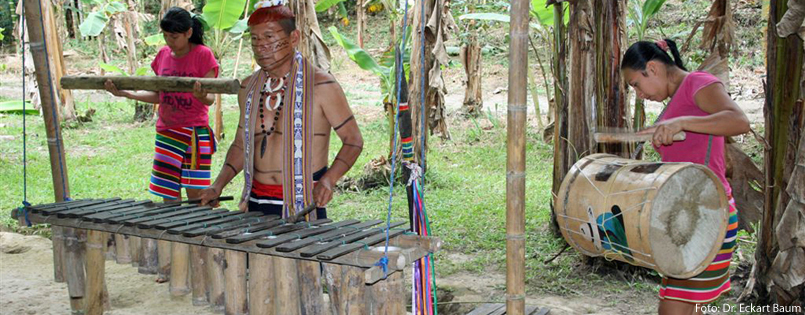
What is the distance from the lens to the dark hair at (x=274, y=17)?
3.49 meters

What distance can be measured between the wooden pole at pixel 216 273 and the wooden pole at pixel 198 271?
4cm

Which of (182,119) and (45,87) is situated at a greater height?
(45,87)

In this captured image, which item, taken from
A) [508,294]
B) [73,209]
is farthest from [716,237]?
[73,209]

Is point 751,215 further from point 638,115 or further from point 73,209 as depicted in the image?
point 73,209

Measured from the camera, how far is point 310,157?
3.53m

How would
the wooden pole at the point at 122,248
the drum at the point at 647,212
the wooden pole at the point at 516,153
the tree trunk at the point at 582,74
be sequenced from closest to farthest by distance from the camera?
the wooden pole at the point at 516,153 < the drum at the point at 647,212 < the wooden pole at the point at 122,248 < the tree trunk at the point at 582,74

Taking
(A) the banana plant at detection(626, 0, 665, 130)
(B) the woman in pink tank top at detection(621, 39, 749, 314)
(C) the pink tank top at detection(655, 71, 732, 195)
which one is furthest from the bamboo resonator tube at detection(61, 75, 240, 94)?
(A) the banana plant at detection(626, 0, 665, 130)

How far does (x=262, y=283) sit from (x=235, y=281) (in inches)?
6.4

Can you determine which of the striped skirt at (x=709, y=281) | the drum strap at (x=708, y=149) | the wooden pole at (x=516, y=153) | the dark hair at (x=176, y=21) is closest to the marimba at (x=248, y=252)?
the wooden pole at (x=516, y=153)

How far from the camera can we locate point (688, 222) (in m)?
2.88

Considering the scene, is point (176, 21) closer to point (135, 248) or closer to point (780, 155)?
point (135, 248)

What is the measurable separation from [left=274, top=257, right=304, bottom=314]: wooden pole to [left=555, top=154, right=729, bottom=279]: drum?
1089 millimetres

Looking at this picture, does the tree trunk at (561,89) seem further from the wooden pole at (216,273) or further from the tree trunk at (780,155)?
the wooden pole at (216,273)

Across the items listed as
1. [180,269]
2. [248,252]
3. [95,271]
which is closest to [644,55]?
[248,252]
